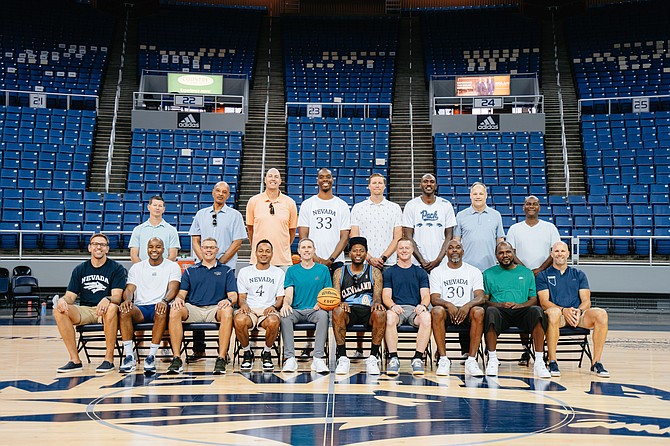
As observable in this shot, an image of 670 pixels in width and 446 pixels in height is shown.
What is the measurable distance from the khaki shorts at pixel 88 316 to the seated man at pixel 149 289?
0.35 m

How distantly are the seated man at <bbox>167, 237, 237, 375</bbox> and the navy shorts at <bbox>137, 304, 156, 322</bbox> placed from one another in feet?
0.96

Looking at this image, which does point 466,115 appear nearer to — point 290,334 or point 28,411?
point 290,334

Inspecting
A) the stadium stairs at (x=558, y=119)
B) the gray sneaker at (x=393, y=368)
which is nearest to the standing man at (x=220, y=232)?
the gray sneaker at (x=393, y=368)

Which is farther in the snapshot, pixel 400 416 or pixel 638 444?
pixel 400 416

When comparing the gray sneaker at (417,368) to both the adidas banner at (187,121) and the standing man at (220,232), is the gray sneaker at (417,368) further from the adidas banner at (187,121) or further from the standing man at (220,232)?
the adidas banner at (187,121)

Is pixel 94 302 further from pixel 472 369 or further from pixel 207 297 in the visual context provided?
pixel 472 369

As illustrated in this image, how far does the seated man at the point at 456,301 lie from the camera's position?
658cm

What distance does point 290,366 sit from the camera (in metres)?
6.52

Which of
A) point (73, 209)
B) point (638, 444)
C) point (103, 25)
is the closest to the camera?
point (638, 444)

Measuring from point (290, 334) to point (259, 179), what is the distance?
36.9 feet

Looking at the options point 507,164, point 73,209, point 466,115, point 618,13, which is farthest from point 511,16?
point 73,209

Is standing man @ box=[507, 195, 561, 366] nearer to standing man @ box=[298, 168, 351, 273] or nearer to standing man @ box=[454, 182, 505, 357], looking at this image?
standing man @ box=[454, 182, 505, 357]

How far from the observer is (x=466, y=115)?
1867 cm

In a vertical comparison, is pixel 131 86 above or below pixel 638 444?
above
